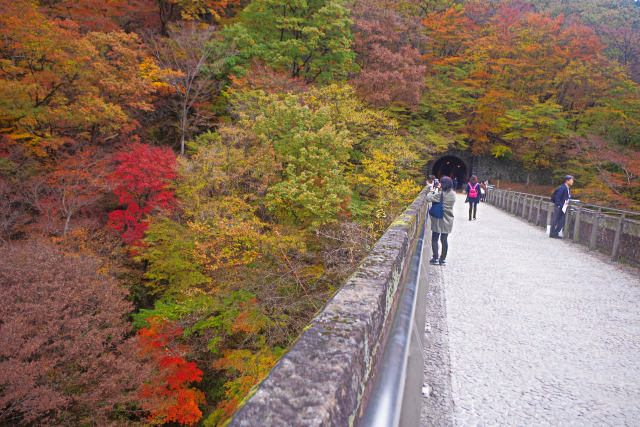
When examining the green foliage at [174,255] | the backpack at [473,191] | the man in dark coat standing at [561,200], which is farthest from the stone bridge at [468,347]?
the green foliage at [174,255]

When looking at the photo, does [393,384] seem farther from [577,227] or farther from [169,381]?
[577,227]

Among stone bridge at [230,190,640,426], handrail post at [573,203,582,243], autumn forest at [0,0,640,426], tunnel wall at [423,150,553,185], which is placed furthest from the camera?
tunnel wall at [423,150,553,185]

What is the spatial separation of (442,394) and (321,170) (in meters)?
12.0

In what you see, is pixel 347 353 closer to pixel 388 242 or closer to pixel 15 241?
pixel 388 242

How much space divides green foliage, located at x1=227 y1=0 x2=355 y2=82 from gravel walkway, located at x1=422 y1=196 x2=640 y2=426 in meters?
19.5

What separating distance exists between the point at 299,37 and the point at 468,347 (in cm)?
2491

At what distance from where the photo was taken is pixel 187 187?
41.4ft

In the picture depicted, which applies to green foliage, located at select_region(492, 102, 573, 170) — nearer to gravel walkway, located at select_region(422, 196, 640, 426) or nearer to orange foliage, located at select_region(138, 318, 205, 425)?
gravel walkway, located at select_region(422, 196, 640, 426)

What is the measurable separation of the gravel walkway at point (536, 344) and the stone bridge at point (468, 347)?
0.05 ft

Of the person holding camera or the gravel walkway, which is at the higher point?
the person holding camera

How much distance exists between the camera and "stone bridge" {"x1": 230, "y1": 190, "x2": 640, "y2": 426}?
3.52ft

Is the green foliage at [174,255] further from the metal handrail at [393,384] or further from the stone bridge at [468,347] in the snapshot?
the metal handrail at [393,384]

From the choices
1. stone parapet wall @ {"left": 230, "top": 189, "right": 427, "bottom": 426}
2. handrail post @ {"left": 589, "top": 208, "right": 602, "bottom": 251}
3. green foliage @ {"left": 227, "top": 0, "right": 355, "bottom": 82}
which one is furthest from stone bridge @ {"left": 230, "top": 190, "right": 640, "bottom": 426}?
green foliage @ {"left": 227, "top": 0, "right": 355, "bottom": 82}

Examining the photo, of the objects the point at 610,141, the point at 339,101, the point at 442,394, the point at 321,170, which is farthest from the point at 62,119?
the point at 610,141
